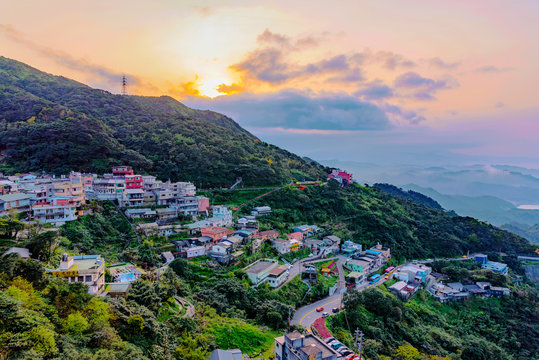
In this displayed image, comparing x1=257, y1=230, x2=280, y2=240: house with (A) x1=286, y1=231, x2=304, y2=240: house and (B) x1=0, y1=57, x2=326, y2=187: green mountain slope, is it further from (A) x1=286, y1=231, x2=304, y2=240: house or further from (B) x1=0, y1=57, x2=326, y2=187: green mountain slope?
(B) x1=0, y1=57, x2=326, y2=187: green mountain slope

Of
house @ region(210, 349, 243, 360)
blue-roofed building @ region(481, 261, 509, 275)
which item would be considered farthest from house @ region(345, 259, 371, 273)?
house @ region(210, 349, 243, 360)

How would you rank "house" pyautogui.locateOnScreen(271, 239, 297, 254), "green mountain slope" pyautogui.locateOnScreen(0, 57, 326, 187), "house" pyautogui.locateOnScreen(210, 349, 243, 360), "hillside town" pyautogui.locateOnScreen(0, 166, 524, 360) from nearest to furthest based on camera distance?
"house" pyautogui.locateOnScreen(210, 349, 243, 360)
"hillside town" pyautogui.locateOnScreen(0, 166, 524, 360)
"house" pyautogui.locateOnScreen(271, 239, 297, 254)
"green mountain slope" pyautogui.locateOnScreen(0, 57, 326, 187)

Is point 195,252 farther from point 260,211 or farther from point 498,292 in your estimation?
point 498,292

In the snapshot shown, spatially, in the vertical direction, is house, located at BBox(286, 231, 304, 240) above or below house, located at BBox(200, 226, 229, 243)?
below

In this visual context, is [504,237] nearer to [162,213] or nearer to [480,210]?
[162,213]

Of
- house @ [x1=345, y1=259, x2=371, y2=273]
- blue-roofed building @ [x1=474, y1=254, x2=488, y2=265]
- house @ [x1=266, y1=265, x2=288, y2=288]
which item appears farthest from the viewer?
blue-roofed building @ [x1=474, y1=254, x2=488, y2=265]

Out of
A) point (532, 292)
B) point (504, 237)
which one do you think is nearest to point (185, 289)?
point (532, 292)

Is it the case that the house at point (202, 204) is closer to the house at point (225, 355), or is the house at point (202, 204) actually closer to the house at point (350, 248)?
the house at point (350, 248)
